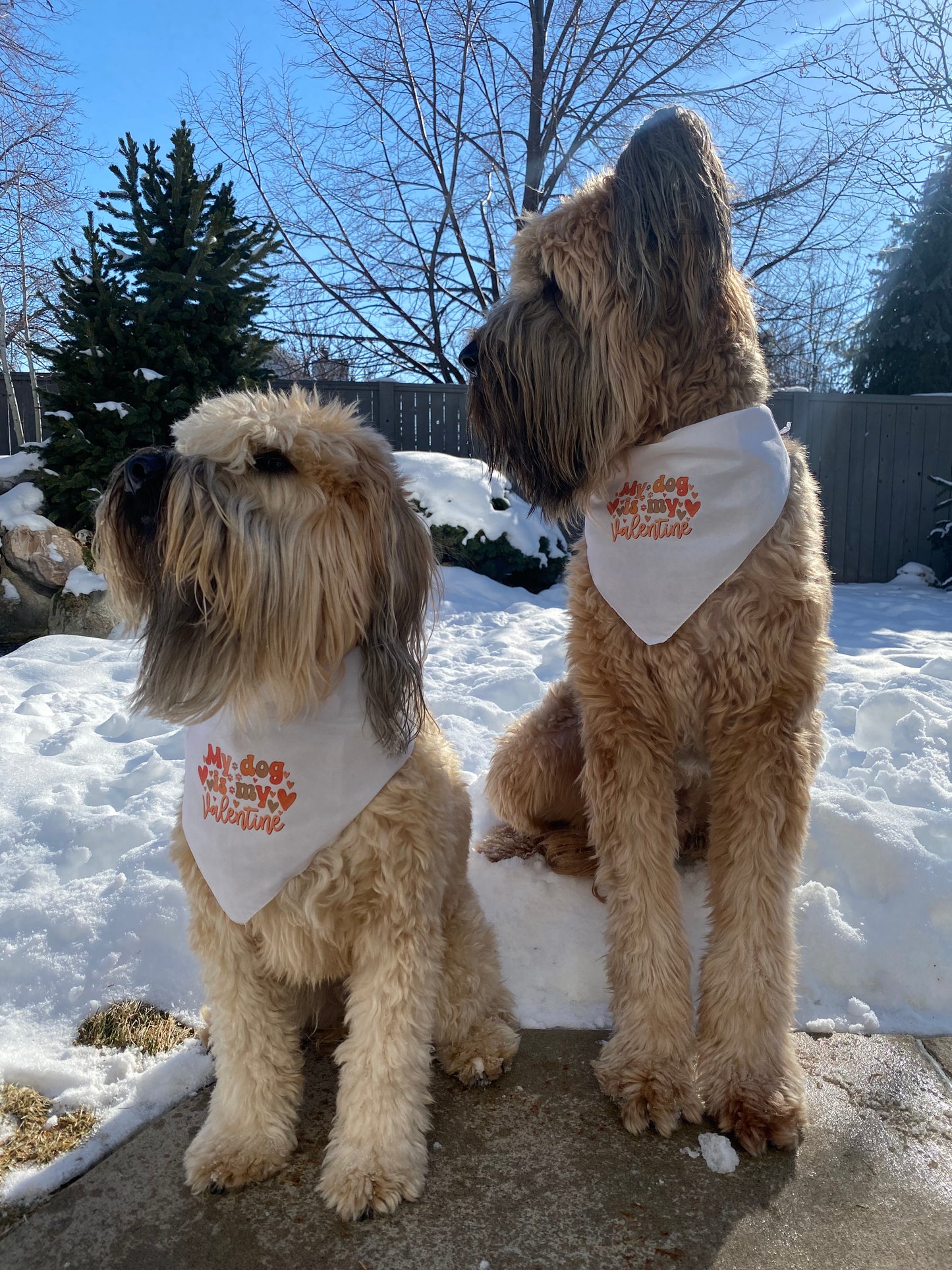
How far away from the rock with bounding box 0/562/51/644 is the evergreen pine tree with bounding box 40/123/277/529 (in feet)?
2.62

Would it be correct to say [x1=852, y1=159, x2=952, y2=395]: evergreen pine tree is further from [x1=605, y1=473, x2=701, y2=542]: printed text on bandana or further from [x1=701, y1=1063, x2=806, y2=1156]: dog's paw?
[x1=701, y1=1063, x2=806, y2=1156]: dog's paw

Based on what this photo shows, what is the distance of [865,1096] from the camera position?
7.04 ft

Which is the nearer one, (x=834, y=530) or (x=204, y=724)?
(x=204, y=724)

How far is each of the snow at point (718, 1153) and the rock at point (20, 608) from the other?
6857 millimetres

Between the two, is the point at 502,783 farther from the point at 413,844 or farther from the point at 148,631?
the point at 148,631

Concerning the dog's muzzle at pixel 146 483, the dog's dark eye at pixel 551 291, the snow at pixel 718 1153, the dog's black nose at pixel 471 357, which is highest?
the dog's dark eye at pixel 551 291

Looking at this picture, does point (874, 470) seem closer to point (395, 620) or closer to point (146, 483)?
point (395, 620)

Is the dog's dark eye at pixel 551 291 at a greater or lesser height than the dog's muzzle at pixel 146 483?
greater

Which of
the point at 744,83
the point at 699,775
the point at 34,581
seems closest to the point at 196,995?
the point at 699,775

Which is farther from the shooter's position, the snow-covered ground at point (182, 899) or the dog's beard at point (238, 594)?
the snow-covered ground at point (182, 899)

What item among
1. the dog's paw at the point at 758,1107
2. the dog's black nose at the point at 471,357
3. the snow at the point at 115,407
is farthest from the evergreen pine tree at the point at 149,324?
the dog's paw at the point at 758,1107

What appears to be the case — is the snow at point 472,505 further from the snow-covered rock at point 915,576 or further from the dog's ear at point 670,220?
the dog's ear at point 670,220

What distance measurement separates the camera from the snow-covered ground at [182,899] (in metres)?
2.30

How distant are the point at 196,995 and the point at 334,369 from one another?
16.3 m
